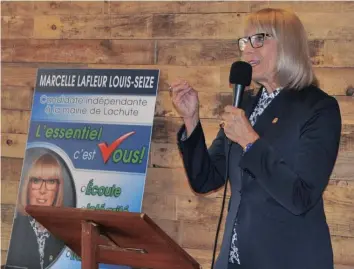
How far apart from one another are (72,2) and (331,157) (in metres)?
2.24

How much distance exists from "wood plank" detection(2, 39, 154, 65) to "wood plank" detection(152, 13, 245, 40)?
113mm

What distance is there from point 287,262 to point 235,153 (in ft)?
1.27

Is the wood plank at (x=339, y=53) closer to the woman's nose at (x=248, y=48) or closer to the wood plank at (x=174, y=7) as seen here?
the wood plank at (x=174, y=7)

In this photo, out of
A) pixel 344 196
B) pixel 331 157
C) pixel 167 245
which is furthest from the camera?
pixel 344 196

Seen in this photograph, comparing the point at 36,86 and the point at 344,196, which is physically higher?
the point at 36,86

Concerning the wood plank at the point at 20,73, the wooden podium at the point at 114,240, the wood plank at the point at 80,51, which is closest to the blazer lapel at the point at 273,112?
the wooden podium at the point at 114,240

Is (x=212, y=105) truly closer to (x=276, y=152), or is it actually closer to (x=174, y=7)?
(x=174, y=7)

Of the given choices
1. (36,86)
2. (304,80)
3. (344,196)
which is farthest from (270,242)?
(36,86)

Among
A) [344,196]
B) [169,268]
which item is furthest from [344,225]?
[169,268]

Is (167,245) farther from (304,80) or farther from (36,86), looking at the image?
(36,86)

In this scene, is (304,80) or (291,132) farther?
(304,80)

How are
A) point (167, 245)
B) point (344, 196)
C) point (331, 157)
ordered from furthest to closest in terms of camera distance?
point (344, 196) → point (331, 157) → point (167, 245)

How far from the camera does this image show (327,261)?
191cm

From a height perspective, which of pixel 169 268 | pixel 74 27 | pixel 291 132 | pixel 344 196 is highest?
pixel 74 27
